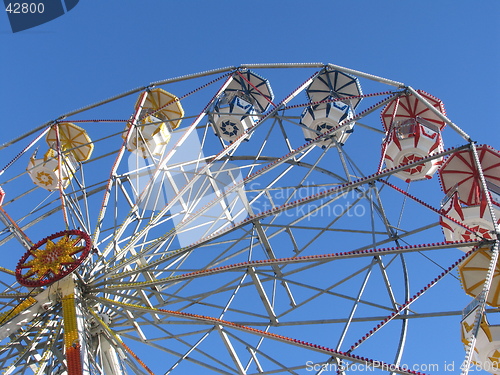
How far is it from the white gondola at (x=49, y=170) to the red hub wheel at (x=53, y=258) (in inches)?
191

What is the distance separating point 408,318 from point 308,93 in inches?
358

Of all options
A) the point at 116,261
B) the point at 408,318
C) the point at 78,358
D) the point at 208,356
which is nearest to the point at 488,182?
the point at 408,318

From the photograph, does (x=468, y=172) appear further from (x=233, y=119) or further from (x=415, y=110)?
(x=233, y=119)

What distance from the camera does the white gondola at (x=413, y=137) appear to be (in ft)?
50.6

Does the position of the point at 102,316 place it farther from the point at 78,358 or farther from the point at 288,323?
the point at 288,323

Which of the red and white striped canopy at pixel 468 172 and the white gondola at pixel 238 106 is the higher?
the white gondola at pixel 238 106

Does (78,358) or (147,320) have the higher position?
(147,320)

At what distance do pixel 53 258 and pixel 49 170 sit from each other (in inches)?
241

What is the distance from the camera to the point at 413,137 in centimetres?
1547

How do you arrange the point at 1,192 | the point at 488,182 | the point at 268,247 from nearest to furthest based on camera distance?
the point at 268,247 < the point at 488,182 < the point at 1,192

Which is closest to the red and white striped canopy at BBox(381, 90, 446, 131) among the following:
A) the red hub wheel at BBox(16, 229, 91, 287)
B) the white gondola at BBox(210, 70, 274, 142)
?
the white gondola at BBox(210, 70, 274, 142)

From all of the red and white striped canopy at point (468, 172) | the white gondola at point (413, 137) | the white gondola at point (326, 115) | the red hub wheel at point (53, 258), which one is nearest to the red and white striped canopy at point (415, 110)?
the white gondola at point (413, 137)

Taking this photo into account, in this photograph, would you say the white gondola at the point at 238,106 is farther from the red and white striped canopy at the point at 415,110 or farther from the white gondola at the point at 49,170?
the white gondola at the point at 49,170

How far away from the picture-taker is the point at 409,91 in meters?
14.1
